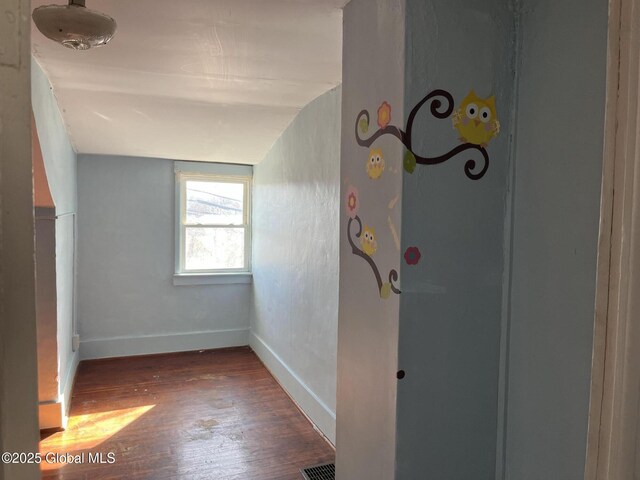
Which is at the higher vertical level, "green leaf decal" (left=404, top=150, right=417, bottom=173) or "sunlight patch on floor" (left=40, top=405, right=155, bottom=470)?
"green leaf decal" (left=404, top=150, right=417, bottom=173)

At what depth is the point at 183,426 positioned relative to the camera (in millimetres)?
2773

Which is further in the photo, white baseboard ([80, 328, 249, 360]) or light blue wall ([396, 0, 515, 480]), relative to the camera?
white baseboard ([80, 328, 249, 360])

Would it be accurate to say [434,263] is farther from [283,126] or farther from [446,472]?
[283,126]

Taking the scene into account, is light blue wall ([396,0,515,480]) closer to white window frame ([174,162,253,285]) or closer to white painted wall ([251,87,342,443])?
white painted wall ([251,87,342,443])

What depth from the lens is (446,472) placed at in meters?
1.21

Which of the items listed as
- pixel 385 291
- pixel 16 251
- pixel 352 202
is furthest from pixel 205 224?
pixel 16 251

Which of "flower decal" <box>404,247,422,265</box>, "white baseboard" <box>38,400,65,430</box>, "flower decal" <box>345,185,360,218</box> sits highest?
"flower decal" <box>345,185,360,218</box>

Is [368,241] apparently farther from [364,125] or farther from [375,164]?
[364,125]

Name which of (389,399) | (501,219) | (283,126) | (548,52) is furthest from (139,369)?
(548,52)

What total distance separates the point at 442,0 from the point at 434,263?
0.68m

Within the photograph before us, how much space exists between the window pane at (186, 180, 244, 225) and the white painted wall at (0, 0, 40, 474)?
13.3ft

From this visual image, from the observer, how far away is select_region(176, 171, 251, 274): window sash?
4.24 m

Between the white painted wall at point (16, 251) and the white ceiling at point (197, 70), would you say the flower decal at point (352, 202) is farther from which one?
the white painted wall at point (16, 251)

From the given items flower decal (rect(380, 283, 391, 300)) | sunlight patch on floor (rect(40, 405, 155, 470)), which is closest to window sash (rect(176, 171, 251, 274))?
sunlight patch on floor (rect(40, 405, 155, 470))
